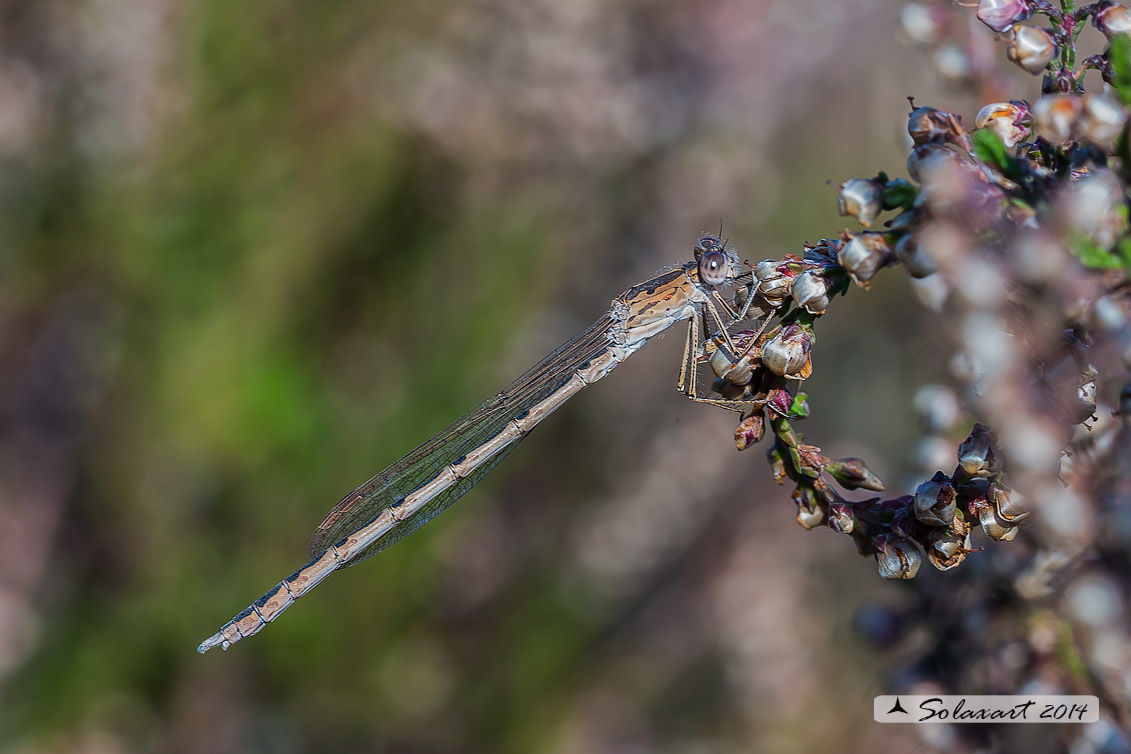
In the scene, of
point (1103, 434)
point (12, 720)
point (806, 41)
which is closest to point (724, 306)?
point (1103, 434)

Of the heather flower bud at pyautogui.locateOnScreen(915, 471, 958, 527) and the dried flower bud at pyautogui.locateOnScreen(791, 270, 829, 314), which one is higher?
the dried flower bud at pyautogui.locateOnScreen(791, 270, 829, 314)

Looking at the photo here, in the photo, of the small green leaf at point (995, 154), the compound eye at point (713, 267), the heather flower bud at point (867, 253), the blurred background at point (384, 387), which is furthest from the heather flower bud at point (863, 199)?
the blurred background at point (384, 387)

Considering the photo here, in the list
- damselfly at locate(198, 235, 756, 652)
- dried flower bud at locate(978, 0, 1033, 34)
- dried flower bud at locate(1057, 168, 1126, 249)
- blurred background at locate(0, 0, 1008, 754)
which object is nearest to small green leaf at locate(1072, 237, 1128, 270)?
dried flower bud at locate(1057, 168, 1126, 249)

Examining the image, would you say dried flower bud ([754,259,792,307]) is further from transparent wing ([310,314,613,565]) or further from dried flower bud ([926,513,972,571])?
transparent wing ([310,314,613,565])

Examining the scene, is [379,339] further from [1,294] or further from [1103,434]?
[1103,434]

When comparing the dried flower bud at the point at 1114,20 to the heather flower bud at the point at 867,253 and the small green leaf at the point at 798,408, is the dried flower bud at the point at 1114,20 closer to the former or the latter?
the heather flower bud at the point at 867,253

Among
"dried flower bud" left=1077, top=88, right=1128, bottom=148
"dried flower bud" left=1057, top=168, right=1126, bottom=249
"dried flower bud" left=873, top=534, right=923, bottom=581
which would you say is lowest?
"dried flower bud" left=873, top=534, right=923, bottom=581
